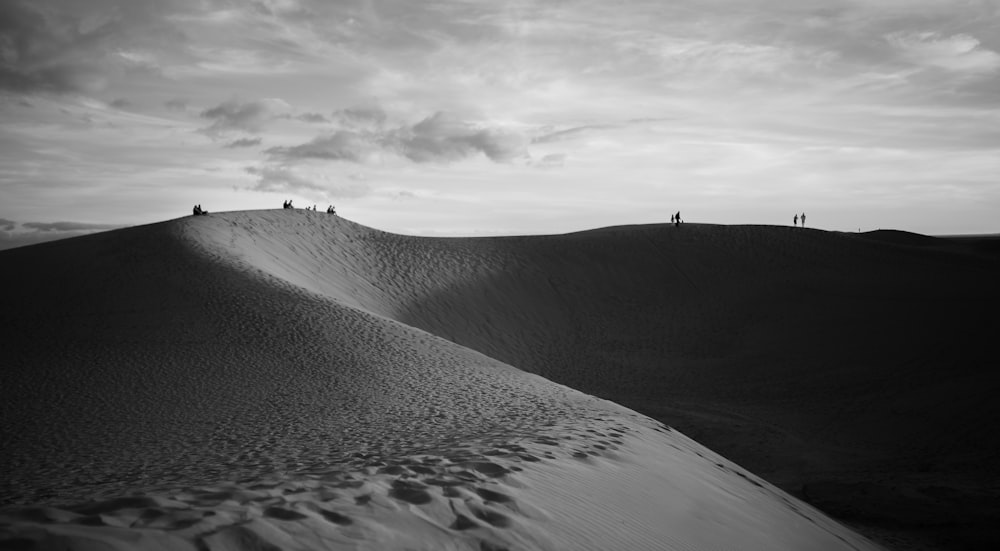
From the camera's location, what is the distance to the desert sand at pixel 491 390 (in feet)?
15.9

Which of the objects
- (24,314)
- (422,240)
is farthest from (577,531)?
(422,240)

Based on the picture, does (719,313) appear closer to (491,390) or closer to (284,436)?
(491,390)

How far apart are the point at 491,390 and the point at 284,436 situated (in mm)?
4372

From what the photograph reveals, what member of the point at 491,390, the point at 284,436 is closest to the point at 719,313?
the point at 491,390

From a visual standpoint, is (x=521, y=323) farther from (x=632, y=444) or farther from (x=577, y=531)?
(x=577, y=531)

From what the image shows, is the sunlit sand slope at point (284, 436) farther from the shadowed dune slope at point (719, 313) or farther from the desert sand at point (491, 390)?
the shadowed dune slope at point (719, 313)

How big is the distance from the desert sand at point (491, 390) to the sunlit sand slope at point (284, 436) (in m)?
0.05

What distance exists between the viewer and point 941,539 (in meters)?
9.80

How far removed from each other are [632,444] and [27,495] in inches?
272

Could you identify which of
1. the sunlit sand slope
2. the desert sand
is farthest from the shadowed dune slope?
the sunlit sand slope

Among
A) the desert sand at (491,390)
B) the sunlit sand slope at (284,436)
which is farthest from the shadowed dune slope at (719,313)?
the sunlit sand slope at (284,436)

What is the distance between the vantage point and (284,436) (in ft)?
29.1

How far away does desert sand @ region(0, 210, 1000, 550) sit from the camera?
15.9 feet

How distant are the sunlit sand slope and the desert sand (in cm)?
5
